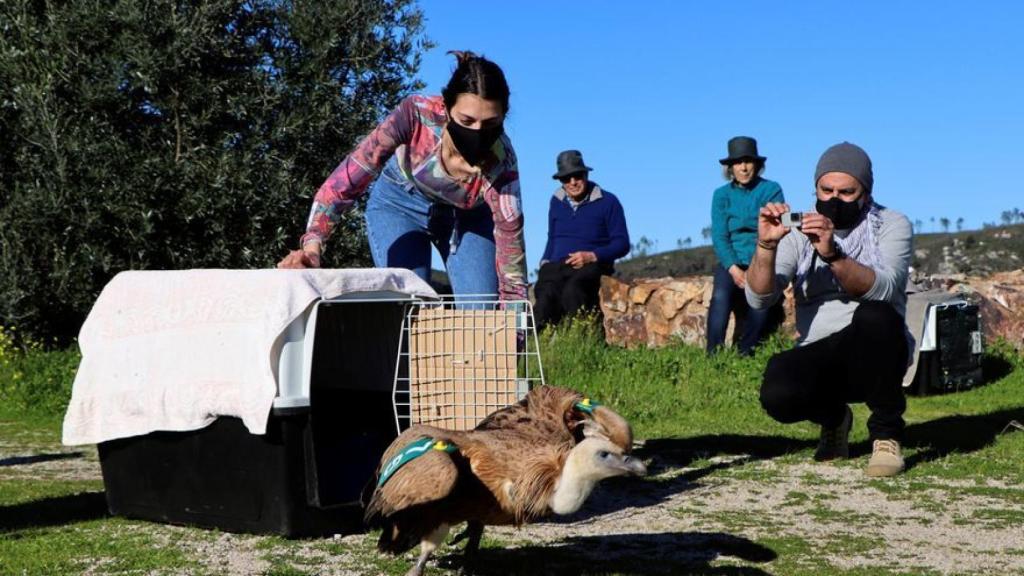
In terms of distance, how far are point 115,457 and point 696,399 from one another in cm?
554

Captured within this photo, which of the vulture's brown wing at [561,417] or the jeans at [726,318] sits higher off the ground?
the jeans at [726,318]

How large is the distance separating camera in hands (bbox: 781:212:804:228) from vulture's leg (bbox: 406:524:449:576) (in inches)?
108

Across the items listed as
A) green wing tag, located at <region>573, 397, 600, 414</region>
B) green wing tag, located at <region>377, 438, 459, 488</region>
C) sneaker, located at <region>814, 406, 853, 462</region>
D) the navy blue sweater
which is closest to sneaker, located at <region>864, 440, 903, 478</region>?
sneaker, located at <region>814, 406, 853, 462</region>

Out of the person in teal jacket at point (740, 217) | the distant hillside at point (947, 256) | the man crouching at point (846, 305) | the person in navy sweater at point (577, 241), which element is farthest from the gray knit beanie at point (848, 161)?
the distant hillside at point (947, 256)

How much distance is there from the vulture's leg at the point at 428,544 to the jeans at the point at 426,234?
2.05m

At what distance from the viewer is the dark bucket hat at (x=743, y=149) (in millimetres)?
11414

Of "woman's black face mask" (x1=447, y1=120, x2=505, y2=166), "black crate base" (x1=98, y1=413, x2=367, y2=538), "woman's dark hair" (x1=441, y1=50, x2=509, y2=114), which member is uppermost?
"woman's dark hair" (x1=441, y1=50, x2=509, y2=114)

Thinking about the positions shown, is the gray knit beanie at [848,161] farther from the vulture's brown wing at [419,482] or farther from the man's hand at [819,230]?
the vulture's brown wing at [419,482]

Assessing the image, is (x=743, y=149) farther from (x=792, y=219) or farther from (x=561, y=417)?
(x=561, y=417)

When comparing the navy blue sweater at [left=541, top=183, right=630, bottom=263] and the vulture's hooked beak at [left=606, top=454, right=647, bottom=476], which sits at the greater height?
the navy blue sweater at [left=541, top=183, right=630, bottom=263]

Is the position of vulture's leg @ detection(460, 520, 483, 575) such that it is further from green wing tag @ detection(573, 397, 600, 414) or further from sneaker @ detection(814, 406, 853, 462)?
sneaker @ detection(814, 406, 853, 462)

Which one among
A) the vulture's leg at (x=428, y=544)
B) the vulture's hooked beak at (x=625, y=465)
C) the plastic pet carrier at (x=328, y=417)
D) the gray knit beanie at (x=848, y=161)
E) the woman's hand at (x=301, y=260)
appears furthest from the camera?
the gray knit beanie at (x=848, y=161)

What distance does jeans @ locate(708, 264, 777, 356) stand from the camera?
1166 centimetres

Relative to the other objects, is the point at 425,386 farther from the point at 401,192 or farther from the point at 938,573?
the point at 938,573
